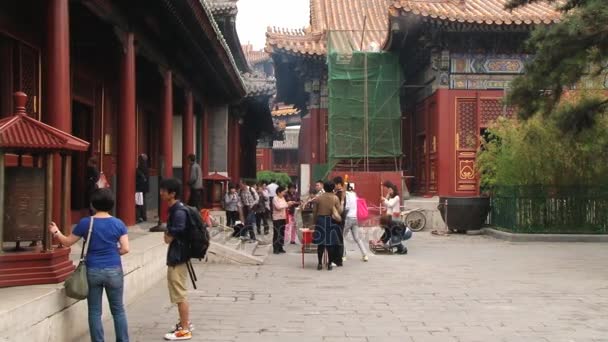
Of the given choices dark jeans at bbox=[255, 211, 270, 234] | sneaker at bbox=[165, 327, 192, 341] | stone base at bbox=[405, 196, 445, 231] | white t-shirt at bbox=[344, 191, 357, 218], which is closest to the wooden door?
white t-shirt at bbox=[344, 191, 357, 218]

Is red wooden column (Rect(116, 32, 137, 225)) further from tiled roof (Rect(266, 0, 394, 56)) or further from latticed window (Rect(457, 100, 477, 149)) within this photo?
tiled roof (Rect(266, 0, 394, 56))

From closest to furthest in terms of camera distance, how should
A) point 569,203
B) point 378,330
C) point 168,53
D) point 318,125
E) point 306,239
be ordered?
point 378,330 → point 306,239 → point 168,53 → point 569,203 → point 318,125

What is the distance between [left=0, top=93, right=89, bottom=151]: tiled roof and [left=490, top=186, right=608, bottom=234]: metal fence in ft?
43.1

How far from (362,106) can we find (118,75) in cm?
1103

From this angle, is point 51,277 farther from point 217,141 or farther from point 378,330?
point 217,141

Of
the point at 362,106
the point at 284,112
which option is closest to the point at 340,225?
the point at 362,106

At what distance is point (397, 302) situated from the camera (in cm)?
800

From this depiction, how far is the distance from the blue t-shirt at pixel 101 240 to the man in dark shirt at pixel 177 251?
83 cm

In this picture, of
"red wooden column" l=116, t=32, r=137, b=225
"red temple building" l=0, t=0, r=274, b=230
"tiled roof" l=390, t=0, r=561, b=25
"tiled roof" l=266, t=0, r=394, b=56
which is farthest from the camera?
"tiled roof" l=266, t=0, r=394, b=56

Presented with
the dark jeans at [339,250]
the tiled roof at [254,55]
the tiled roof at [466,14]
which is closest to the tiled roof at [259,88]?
the tiled roof at [466,14]

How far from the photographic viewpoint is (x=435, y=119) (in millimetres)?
19906

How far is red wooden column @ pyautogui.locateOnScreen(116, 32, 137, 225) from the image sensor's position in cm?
1045

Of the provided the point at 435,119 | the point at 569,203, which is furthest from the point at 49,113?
the point at 435,119

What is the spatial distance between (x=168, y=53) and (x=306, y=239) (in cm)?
451
